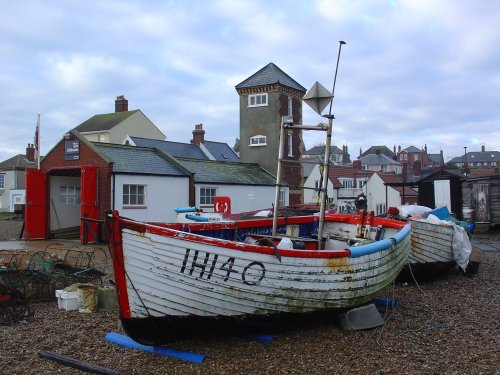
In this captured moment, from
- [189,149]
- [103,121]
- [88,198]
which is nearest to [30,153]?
[103,121]

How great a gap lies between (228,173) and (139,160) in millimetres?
6293

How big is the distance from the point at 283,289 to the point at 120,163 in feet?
48.9

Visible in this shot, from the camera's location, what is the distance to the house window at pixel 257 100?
104ft

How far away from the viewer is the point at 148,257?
5.87 m

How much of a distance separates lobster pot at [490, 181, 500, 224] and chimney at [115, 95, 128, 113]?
36823 mm

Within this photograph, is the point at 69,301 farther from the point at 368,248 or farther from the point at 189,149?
the point at 189,149

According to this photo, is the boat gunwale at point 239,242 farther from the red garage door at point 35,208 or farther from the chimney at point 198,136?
the chimney at point 198,136

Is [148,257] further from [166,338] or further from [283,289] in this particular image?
[283,289]

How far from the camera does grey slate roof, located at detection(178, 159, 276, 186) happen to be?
24.0 meters

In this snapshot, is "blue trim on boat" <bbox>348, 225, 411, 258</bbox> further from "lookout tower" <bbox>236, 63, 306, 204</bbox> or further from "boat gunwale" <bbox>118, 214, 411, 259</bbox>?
"lookout tower" <bbox>236, 63, 306, 204</bbox>

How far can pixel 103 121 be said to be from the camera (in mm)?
49594

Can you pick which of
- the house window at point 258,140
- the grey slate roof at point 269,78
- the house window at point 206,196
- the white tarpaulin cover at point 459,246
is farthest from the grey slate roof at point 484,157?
the white tarpaulin cover at point 459,246

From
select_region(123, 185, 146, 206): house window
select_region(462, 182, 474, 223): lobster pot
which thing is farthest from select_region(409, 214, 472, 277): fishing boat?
select_region(462, 182, 474, 223): lobster pot

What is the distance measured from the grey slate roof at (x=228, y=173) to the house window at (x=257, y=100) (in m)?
3.98
